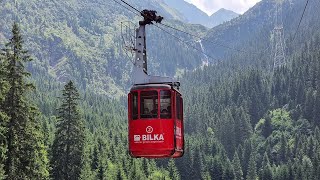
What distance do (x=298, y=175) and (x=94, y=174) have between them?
90397 millimetres

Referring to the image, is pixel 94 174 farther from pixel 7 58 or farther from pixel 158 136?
pixel 158 136

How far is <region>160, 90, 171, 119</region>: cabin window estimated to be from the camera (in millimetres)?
30141

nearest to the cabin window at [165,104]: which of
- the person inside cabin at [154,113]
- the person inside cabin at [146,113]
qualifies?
the person inside cabin at [154,113]

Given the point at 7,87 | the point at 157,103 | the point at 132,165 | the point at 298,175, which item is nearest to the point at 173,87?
the point at 157,103

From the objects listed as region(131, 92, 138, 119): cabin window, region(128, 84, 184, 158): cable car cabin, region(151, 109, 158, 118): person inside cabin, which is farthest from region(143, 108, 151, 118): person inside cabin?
region(131, 92, 138, 119): cabin window

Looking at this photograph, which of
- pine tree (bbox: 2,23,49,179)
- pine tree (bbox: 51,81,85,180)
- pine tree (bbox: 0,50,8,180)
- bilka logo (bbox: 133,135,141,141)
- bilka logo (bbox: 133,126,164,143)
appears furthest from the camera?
pine tree (bbox: 51,81,85,180)

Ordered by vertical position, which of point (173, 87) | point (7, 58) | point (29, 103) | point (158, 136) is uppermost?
point (7, 58)

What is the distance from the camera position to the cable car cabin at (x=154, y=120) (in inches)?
1186

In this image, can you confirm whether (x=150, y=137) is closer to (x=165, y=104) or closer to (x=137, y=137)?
(x=137, y=137)

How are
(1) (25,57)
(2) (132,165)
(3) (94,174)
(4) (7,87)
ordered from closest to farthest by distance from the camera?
(4) (7,87)
(1) (25,57)
(3) (94,174)
(2) (132,165)

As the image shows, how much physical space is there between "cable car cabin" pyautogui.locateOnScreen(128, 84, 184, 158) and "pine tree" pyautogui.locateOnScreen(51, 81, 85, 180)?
48950mm

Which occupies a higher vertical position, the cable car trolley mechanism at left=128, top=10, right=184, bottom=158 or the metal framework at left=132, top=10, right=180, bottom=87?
the metal framework at left=132, top=10, right=180, bottom=87

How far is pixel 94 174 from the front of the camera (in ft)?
321

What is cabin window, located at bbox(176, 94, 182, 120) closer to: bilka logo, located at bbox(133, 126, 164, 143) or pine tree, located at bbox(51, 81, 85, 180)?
bilka logo, located at bbox(133, 126, 164, 143)
